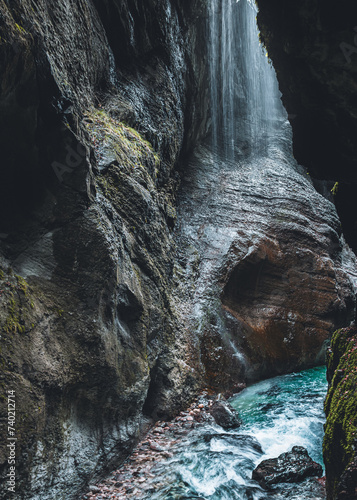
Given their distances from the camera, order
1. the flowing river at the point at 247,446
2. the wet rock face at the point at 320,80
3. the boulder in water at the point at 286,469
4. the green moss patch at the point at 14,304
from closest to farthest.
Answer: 1. the green moss patch at the point at 14,304
2. the wet rock face at the point at 320,80
3. the flowing river at the point at 247,446
4. the boulder in water at the point at 286,469

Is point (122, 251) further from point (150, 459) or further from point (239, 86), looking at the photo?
point (239, 86)

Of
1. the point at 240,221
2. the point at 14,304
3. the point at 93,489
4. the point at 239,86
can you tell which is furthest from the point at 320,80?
the point at 239,86

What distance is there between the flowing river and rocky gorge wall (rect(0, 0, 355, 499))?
4.03 feet

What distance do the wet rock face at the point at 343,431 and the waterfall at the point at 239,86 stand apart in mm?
20436

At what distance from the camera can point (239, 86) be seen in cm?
3008

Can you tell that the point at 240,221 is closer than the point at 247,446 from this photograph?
No

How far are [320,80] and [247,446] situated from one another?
26.8 feet

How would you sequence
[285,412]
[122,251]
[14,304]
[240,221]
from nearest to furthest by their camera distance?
[14,304] → [122,251] → [285,412] → [240,221]

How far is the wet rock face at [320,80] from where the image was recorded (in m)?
5.43

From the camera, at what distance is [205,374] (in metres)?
11.0

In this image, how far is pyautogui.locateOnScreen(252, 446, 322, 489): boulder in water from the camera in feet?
19.9

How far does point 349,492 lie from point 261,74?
37.7 metres

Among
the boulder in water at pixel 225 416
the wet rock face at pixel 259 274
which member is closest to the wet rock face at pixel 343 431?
the boulder in water at pixel 225 416

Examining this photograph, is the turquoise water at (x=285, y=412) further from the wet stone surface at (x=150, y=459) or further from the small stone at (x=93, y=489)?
the small stone at (x=93, y=489)
